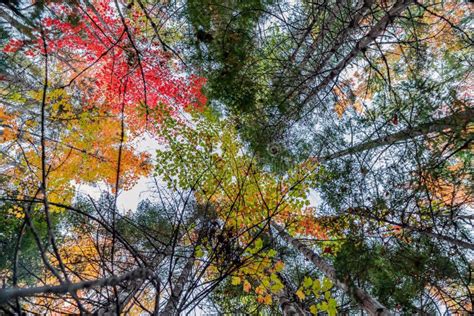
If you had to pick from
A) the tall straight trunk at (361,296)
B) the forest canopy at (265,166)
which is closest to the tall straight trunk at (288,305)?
the forest canopy at (265,166)

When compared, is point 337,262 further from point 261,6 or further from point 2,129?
point 2,129

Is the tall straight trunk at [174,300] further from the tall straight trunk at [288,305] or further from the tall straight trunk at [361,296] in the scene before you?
the tall straight trunk at [288,305]

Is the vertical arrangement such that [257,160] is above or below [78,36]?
below

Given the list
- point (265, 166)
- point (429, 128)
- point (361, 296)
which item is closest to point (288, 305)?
point (361, 296)

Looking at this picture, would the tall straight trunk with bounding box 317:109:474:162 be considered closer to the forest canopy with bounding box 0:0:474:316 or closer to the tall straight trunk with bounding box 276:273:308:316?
the forest canopy with bounding box 0:0:474:316

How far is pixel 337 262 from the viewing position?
3.56 m

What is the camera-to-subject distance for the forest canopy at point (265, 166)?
220 centimetres

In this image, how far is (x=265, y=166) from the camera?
21.8ft

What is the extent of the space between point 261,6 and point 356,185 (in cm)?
325

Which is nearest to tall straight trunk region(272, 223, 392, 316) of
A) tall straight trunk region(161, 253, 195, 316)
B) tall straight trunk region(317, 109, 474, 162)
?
tall straight trunk region(161, 253, 195, 316)

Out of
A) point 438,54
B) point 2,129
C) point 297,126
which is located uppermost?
point 2,129

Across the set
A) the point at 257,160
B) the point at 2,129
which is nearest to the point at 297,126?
the point at 257,160

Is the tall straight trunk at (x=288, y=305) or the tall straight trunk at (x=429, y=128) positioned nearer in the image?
the tall straight trunk at (x=429, y=128)

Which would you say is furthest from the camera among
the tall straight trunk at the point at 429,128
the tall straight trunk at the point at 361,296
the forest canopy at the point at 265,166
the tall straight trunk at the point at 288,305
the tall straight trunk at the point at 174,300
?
the tall straight trunk at the point at 288,305
